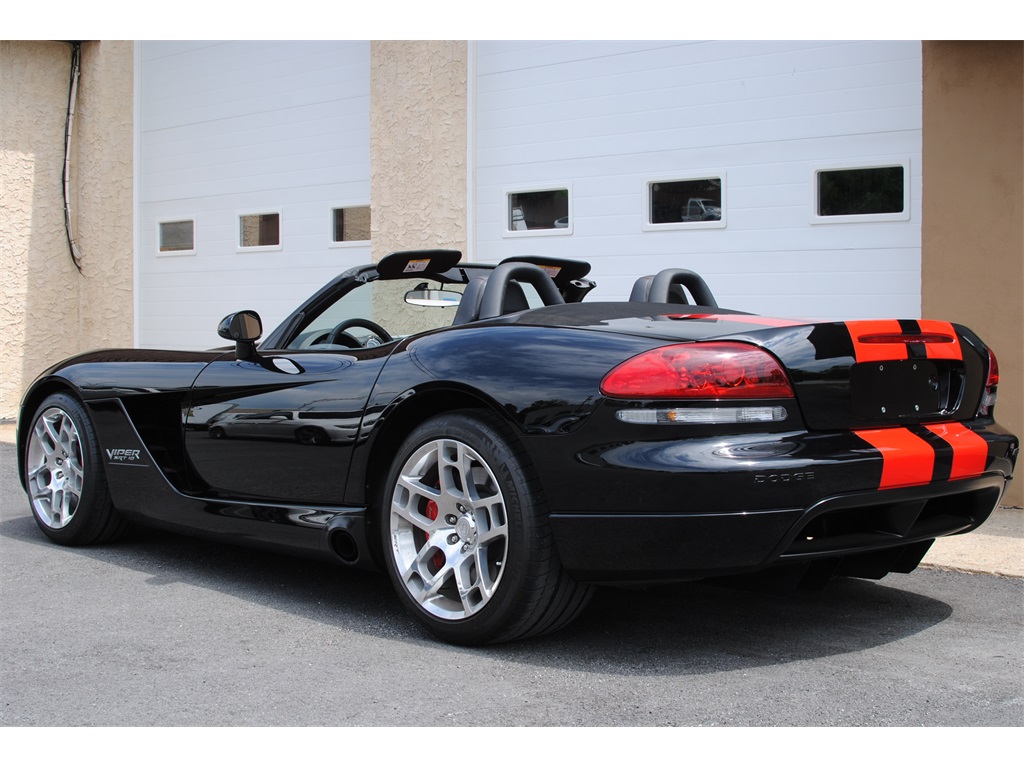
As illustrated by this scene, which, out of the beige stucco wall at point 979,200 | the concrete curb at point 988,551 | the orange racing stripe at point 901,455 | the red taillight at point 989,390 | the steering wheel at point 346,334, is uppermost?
the beige stucco wall at point 979,200

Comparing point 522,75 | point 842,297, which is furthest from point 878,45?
point 522,75

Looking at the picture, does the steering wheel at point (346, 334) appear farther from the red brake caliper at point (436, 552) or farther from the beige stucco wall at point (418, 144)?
the beige stucco wall at point (418, 144)

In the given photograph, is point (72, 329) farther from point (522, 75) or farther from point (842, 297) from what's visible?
point (842, 297)

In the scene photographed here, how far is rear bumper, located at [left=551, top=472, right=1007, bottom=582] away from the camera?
304 cm

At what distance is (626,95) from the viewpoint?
318 inches

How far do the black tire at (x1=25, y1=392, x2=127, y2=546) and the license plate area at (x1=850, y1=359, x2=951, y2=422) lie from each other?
3201mm

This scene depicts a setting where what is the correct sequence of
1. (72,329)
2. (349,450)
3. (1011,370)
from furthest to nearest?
(72,329)
(1011,370)
(349,450)

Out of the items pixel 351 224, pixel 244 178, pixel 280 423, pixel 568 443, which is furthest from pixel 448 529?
pixel 244 178

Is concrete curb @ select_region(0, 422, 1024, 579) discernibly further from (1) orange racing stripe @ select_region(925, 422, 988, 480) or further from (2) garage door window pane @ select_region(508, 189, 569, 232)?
(2) garage door window pane @ select_region(508, 189, 569, 232)

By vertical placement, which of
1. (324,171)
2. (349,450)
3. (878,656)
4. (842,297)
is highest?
(324,171)

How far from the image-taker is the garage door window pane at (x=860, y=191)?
6965mm

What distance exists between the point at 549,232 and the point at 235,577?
15.0 ft

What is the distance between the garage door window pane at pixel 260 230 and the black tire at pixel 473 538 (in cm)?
737

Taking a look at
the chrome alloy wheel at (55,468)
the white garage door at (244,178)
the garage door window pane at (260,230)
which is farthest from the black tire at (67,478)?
the garage door window pane at (260,230)
